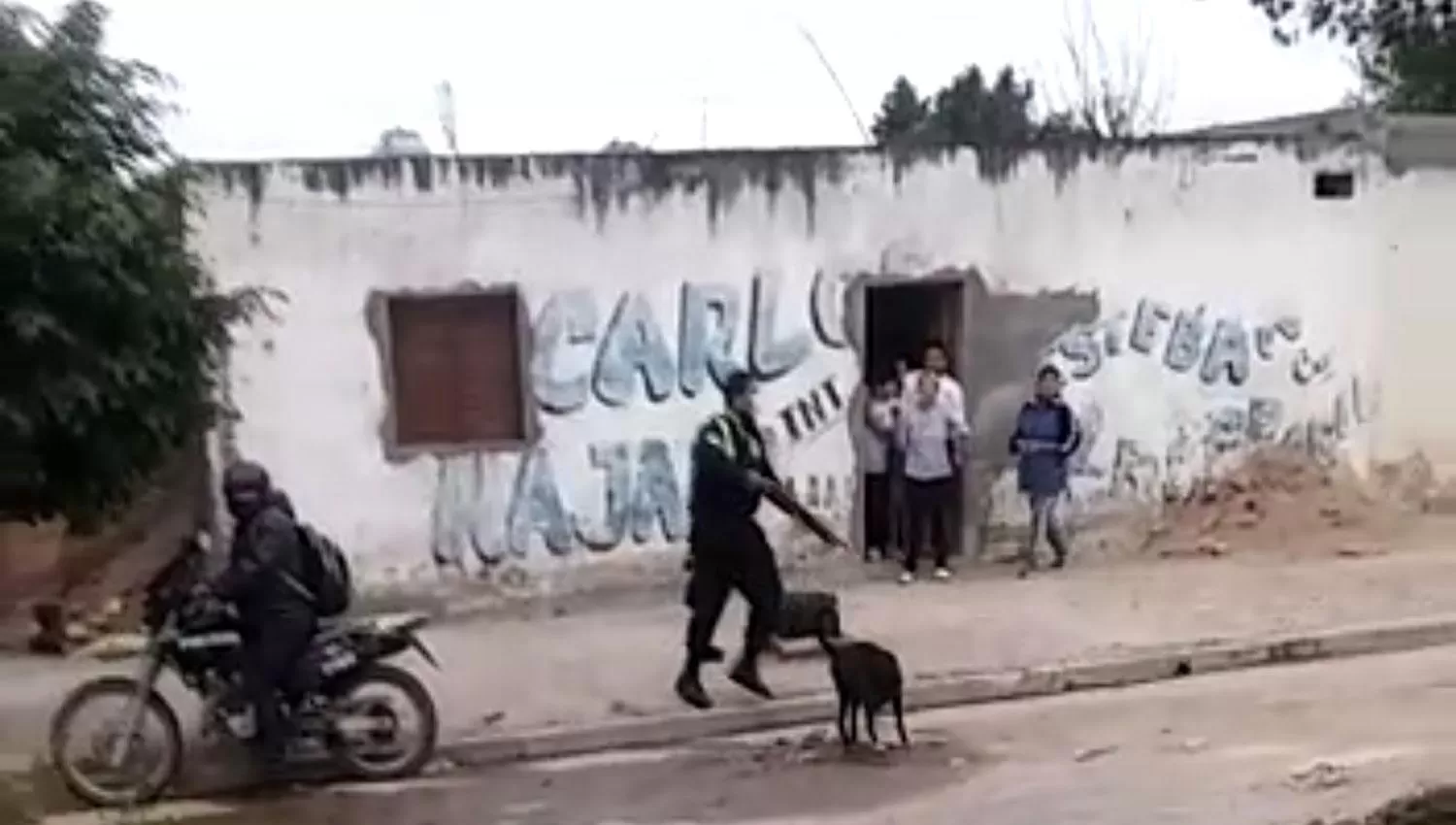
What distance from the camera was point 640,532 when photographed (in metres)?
17.0

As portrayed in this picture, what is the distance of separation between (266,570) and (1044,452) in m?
7.43

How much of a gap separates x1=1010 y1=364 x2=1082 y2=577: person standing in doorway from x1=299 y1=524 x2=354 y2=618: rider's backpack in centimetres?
679

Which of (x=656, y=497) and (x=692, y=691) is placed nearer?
(x=692, y=691)

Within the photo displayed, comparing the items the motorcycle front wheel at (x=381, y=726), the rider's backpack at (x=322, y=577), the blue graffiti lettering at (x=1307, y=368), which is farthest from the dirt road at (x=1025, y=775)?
the blue graffiti lettering at (x=1307, y=368)

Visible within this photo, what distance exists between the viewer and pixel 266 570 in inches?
448

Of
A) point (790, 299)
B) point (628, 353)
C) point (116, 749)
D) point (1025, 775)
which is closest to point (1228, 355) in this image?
point (790, 299)

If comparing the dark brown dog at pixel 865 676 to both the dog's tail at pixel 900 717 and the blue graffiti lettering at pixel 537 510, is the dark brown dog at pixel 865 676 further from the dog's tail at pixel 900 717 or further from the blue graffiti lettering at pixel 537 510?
the blue graffiti lettering at pixel 537 510

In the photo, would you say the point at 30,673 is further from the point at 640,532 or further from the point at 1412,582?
the point at 1412,582

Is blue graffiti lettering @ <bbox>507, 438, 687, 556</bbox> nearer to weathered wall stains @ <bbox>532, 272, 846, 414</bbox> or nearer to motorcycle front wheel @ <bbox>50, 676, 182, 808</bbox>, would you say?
weathered wall stains @ <bbox>532, 272, 846, 414</bbox>

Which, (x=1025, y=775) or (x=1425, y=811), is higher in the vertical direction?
(x=1425, y=811)

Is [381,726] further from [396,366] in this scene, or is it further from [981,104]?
[981,104]

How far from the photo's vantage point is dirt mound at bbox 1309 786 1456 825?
7938 millimetres

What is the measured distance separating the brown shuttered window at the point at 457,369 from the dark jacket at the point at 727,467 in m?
3.90

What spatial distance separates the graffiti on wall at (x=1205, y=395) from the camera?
1833 centimetres
